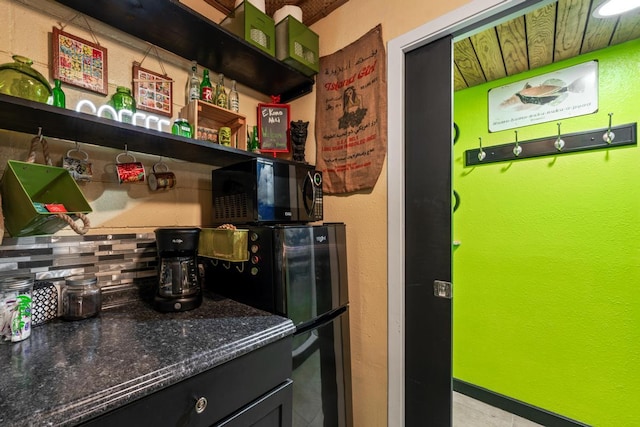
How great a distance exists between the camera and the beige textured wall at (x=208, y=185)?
3.17ft

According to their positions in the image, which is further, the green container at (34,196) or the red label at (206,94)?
the red label at (206,94)

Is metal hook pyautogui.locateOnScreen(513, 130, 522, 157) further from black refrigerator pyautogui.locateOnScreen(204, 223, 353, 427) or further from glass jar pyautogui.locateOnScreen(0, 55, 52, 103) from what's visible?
glass jar pyautogui.locateOnScreen(0, 55, 52, 103)

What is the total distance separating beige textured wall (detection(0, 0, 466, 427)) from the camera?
967mm

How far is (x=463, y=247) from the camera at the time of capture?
2119 mm

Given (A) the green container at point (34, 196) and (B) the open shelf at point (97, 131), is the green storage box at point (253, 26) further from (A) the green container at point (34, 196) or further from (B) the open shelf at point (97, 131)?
(A) the green container at point (34, 196)

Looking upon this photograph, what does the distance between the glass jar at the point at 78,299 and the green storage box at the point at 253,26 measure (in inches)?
48.8

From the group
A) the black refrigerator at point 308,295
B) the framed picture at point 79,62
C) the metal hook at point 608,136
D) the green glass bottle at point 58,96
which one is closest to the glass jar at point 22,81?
the green glass bottle at point 58,96

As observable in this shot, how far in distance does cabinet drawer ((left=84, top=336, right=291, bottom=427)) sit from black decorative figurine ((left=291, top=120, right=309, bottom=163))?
1004 millimetres

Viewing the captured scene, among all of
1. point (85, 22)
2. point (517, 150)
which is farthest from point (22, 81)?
point (517, 150)

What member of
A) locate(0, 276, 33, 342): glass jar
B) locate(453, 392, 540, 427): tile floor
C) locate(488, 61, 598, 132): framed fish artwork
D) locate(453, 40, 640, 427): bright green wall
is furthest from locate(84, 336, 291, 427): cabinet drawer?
locate(488, 61, 598, 132): framed fish artwork

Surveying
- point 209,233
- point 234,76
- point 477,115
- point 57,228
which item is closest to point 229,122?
point 234,76

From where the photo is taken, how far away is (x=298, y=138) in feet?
5.13

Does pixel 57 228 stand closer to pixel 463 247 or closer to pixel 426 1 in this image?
pixel 426 1

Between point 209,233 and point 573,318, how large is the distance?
2164mm
